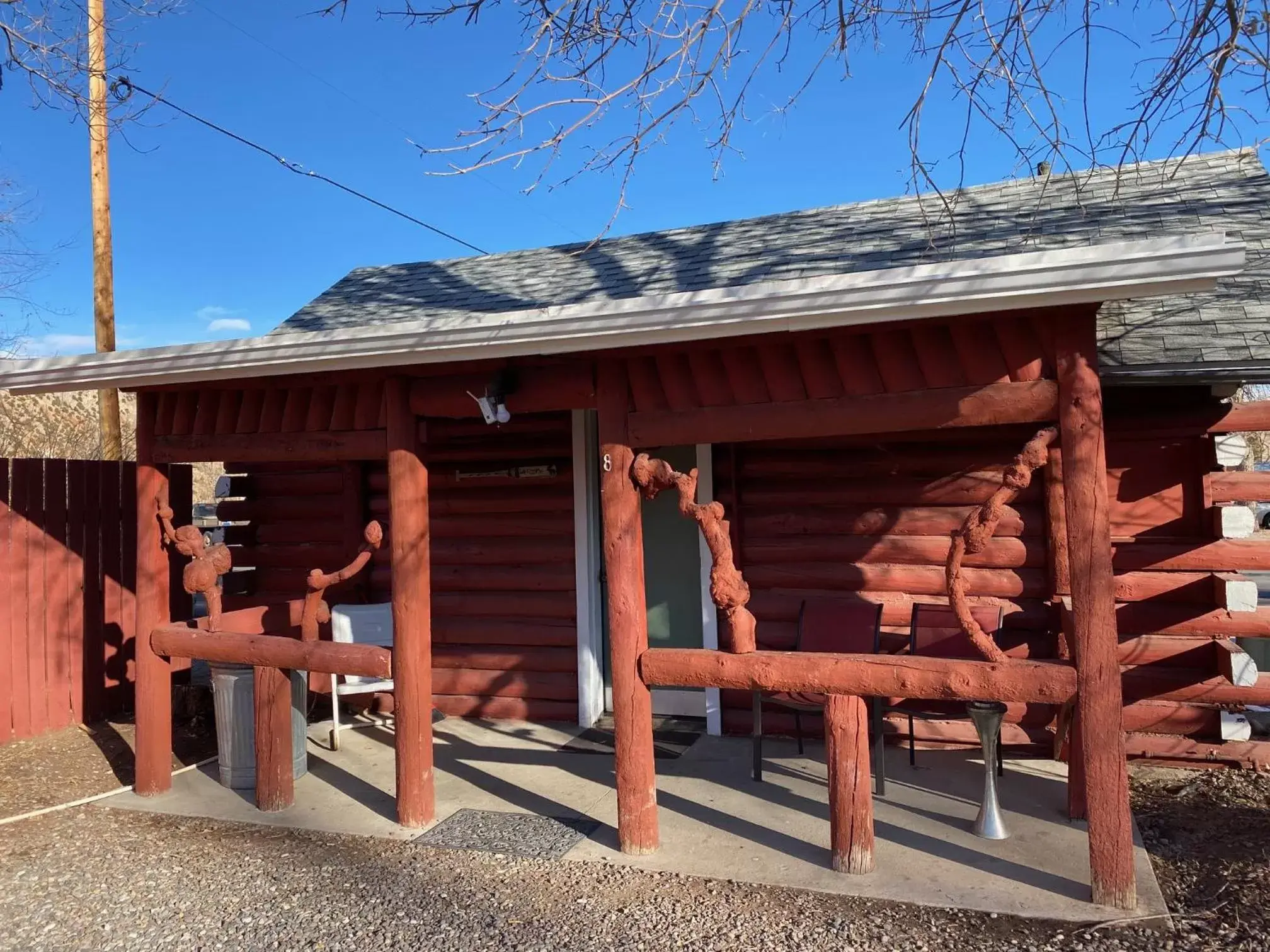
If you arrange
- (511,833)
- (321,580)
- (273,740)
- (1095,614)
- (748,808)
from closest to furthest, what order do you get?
1. (1095,614)
2. (511,833)
3. (748,808)
4. (273,740)
5. (321,580)

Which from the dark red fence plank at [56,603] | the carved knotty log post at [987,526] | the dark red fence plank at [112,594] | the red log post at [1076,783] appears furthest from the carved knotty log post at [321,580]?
the red log post at [1076,783]

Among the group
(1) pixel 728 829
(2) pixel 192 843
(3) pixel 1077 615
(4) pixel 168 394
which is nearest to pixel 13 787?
(2) pixel 192 843

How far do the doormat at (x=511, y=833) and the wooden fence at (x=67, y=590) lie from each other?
3.48 m

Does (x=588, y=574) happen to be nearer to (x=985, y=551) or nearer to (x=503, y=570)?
(x=503, y=570)

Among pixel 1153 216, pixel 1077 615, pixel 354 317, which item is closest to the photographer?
pixel 1077 615

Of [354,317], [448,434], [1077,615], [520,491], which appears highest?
[354,317]

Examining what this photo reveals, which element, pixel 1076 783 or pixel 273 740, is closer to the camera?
pixel 1076 783

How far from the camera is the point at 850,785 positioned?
3674mm

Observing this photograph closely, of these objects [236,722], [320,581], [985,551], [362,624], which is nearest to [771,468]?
[985,551]

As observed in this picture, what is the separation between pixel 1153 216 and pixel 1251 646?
10.9ft

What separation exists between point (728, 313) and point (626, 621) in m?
1.43

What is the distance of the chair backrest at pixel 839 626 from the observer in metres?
5.10

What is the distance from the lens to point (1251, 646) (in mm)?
6656

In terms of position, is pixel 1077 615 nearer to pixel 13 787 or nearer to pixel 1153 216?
pixel 1153 216
